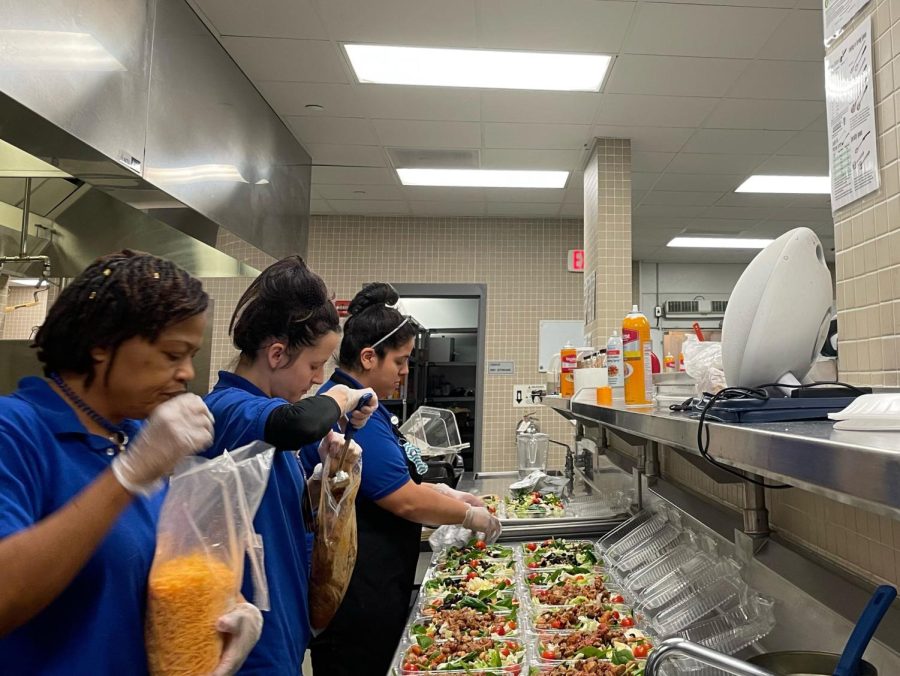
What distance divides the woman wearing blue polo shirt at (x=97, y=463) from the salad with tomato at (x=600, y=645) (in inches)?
34.9

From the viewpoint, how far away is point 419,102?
3.28 metres

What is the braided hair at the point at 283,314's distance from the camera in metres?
1.28

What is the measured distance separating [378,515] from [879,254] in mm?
1593

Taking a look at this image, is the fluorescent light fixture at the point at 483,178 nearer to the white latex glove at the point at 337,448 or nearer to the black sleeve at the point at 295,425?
the white latex glove at the point at 337,448

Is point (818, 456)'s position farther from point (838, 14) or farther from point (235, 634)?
point (838, 14)

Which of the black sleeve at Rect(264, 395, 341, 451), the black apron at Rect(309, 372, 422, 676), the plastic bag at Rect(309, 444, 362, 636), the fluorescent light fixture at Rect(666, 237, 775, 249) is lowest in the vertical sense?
the black apron at Rect(309, 372, 422, 676)

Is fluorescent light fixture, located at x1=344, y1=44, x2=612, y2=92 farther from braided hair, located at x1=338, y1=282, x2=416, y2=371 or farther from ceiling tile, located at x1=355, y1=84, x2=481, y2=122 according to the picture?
braided hair, located at x1=338, y1=282, x2=416, y2=371

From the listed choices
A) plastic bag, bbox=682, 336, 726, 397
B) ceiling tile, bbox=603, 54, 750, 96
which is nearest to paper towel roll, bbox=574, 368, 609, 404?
plastic bag, bbox=682, 336, 726, 397

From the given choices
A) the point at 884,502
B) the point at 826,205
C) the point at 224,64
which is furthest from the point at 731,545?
the point at 826,205

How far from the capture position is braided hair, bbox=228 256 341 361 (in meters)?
1.28

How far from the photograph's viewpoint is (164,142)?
218 cm

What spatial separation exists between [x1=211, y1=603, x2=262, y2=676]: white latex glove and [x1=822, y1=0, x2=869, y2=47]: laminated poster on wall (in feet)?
6.01

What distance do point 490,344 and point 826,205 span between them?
345cm

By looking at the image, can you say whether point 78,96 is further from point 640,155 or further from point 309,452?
point 640,155
